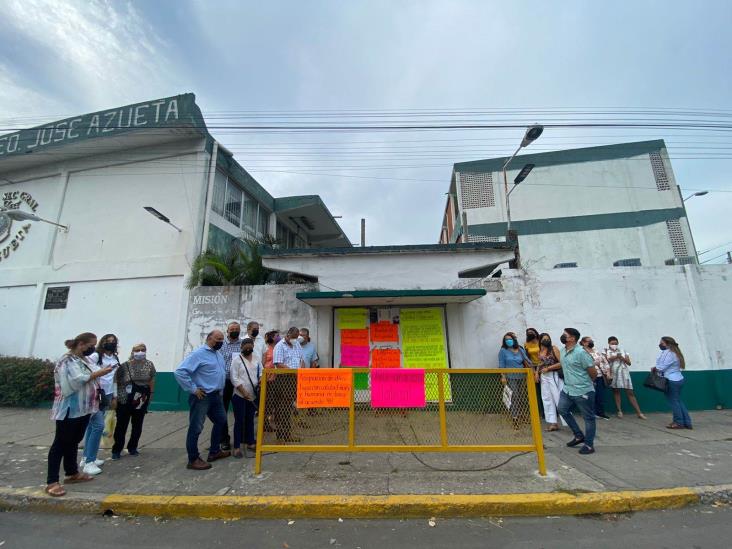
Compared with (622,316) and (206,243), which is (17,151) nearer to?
(206,243)

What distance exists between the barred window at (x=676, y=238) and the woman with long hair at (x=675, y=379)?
49.5 ft

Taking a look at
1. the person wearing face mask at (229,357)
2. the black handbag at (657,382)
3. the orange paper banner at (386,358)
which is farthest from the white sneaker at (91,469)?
the black handbag at (657,382)

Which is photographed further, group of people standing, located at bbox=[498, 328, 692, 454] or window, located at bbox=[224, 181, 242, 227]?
window, located at bbox=[224, 181, 242, 227]

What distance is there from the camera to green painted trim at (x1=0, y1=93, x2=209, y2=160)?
9664 millimetres

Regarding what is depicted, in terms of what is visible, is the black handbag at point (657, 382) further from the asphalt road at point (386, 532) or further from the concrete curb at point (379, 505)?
the asphalt road at point (386, 532)

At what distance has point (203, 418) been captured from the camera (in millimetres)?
4672

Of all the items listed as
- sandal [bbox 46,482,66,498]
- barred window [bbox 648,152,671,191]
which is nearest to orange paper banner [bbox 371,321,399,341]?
sandal [bbox 46,482,66,498]

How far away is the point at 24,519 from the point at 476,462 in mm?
5170

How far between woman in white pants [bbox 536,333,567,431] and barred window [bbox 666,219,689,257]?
16.4m

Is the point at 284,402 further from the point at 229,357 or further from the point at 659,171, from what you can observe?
the point at 659,171

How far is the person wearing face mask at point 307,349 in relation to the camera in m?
7.41

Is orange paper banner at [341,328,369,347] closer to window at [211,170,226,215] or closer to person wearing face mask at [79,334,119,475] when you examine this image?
person wearing face mask at [79,334,119,475]

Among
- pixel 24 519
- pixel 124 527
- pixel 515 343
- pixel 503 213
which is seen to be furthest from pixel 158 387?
pixel 503 213

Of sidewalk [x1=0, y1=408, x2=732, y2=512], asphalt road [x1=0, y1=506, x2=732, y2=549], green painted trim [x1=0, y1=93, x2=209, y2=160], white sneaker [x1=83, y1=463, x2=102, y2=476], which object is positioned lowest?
asphalt road [x1=0, y1=506, x2=732, y2=549]
